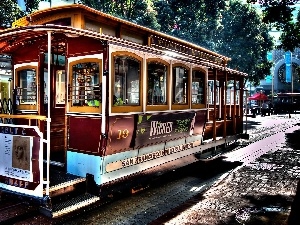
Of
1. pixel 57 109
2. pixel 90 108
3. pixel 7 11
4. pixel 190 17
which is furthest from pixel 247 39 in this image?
pixel 90 108

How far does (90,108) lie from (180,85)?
3.04 meters

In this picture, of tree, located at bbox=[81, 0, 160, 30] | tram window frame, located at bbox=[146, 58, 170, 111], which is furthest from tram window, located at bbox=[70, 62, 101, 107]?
tree, located at bbox=[81, 0, 160, 30]

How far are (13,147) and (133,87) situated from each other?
2679mm

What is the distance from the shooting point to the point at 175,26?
3066 centimetres

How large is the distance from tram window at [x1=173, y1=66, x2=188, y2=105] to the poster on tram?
4038 millimetres

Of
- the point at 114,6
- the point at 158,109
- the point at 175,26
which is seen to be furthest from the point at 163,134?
the point at 175,26

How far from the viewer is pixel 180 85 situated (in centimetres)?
798

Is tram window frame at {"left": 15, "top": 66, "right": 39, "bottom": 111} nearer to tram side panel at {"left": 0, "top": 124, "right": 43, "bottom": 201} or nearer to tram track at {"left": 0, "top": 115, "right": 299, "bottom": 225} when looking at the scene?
tram side panel at {"left": 0, "top": 124, "right": 43, "bottom": 201}

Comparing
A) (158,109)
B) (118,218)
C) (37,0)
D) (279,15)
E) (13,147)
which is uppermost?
(37,0)

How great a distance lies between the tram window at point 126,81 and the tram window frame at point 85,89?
1.14ft

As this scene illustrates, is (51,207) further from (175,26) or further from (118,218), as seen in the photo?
(175,26)

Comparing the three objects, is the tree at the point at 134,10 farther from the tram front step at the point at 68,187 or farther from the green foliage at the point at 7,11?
the tram front step at the point at 68,187

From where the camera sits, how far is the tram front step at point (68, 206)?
4.71m

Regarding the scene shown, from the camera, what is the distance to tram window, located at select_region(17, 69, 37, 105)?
726cm
